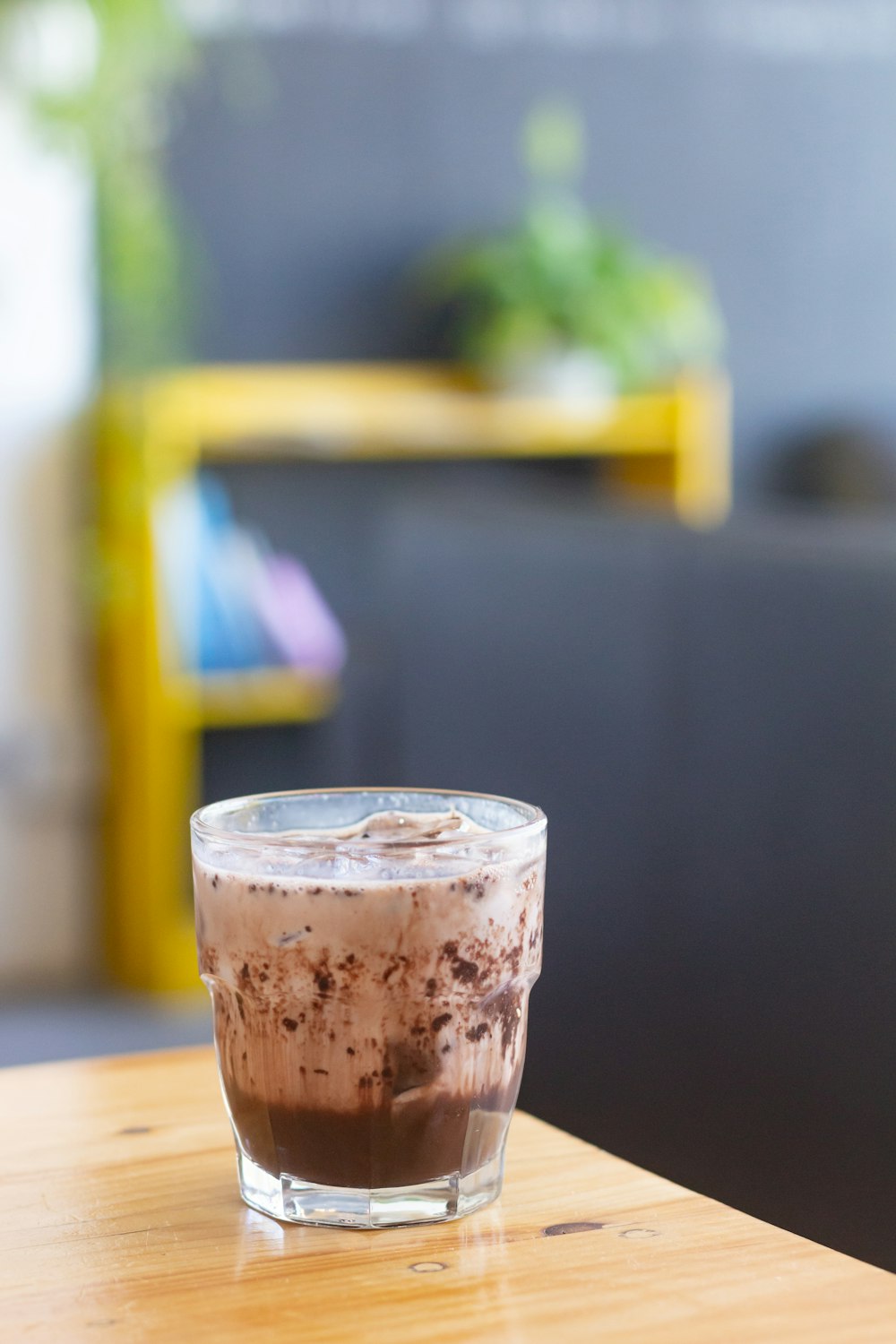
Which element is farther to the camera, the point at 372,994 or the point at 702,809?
the point at 702,809

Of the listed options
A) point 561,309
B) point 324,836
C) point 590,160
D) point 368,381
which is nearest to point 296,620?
point 368,381

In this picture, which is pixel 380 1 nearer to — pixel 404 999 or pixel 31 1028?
pixel 31 1028

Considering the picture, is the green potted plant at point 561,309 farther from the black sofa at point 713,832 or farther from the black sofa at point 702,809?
the black sofa at point 713,832

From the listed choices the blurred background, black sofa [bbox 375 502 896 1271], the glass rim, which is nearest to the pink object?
the blurred background

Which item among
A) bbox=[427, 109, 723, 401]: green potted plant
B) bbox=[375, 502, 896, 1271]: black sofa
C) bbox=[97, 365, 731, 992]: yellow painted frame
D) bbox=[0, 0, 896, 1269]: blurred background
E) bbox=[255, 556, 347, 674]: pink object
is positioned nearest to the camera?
bbox=[375, 502, 896, 1271]: black sofa

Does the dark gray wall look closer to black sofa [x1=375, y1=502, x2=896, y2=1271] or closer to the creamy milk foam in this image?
black sofa [x1=375, y1=502, x2=896, y2=1271]

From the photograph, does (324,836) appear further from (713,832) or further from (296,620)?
(296,620)
